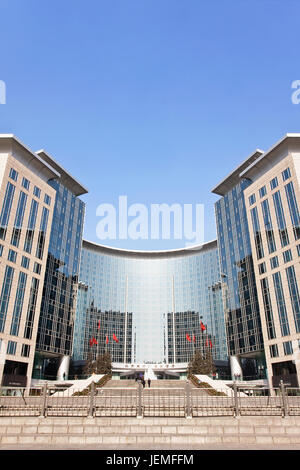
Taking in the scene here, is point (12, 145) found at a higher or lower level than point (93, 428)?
higher

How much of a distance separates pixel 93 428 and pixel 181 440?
10.8 ft

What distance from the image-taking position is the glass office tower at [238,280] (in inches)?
2635

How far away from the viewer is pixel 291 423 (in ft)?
49.6

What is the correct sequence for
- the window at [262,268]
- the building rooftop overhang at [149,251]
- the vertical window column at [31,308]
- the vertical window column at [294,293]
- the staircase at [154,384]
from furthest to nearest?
the building rooftop overhang at [149,251], the window at [262,268], the vertical window column at [31,308], the vertical window column at [294,293], the staircase at [154,384]

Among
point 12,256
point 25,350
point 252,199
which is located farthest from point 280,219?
point 25,350

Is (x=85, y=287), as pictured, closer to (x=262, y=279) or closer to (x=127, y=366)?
(x=127, y=366)

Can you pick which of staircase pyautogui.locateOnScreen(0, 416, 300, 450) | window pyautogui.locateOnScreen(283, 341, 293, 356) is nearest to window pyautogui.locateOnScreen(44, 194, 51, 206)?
window pyautogui.locateOnScreen(283, 341, 293, 356)

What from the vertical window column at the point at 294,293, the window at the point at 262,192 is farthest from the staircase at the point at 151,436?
the window at the point at 262,192

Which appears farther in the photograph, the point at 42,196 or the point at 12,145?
the point at 42,196

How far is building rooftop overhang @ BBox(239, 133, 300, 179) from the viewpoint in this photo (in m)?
60.2

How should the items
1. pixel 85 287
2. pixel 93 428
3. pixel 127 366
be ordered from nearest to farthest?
pixel 93 428 < pixel 127 366 < pixel 85 287

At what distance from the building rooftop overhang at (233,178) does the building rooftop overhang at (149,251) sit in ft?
131

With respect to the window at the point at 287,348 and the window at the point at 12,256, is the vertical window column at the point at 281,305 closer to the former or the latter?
the window at the point at 287,348
